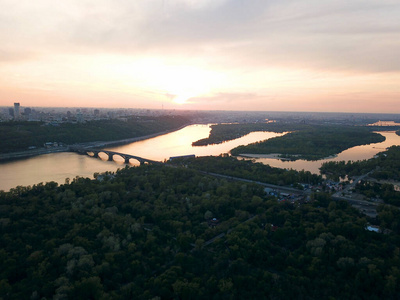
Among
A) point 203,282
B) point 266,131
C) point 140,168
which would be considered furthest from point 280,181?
point 266,131

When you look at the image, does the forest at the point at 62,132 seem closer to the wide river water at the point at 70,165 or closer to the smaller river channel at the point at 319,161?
the wide river water at the point at 70,165

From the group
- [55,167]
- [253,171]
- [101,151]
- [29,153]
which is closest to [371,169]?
[253,171]

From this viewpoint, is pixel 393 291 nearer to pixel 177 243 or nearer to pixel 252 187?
pixel 177 243

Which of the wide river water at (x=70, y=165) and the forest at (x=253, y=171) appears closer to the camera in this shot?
the forest at (x=253, y=171)

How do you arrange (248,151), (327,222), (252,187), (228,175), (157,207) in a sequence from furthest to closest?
(248,151)
(228,175)
(252,187)
(157,207)
(327,222)

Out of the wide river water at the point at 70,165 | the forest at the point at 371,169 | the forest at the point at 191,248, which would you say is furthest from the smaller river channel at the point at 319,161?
the forest at the point at 191,248

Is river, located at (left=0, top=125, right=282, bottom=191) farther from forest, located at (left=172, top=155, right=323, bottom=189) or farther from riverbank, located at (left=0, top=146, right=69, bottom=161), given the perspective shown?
forest, located at (left=172, top=155, right=323, bottom=189)
